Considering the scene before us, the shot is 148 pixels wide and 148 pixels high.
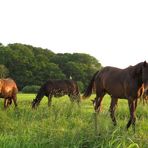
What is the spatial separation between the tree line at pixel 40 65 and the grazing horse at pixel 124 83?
188 feet

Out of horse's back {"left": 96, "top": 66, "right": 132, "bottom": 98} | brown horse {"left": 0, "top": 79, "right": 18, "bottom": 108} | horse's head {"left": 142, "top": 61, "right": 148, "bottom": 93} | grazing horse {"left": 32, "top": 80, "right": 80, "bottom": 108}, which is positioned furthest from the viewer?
grazing horse {"left": 32, "top": 80, "right": 80, "bottom": 108}

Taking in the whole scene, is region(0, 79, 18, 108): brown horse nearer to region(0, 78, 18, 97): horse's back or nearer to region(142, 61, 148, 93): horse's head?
region(0, 78, 18, 97): horse's back

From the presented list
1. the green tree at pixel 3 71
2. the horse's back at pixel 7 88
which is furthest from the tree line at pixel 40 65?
the horse's back at pixel 7 88

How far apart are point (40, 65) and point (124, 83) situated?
68757mm

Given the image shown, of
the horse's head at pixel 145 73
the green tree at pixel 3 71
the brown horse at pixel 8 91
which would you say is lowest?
the brown horse at pixel 8 91

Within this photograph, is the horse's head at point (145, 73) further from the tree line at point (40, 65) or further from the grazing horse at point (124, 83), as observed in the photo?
the tree line at point (40, 65)

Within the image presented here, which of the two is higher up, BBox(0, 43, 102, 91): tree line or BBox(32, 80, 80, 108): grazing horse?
BBox(0, 43, 102, 91): tree line

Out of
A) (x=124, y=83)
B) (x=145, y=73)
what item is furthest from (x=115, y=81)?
(x=145, y=73)

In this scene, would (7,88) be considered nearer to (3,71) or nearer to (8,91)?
(8,91)

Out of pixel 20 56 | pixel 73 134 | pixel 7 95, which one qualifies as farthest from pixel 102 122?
pixel 20 56

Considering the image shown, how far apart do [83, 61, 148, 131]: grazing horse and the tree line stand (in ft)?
188

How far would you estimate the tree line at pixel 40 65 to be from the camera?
74.9 m

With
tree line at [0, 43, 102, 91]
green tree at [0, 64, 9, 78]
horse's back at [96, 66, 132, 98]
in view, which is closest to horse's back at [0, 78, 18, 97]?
horse's back at [96, 66, 132, 98]

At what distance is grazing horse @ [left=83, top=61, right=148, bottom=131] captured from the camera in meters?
12.3
